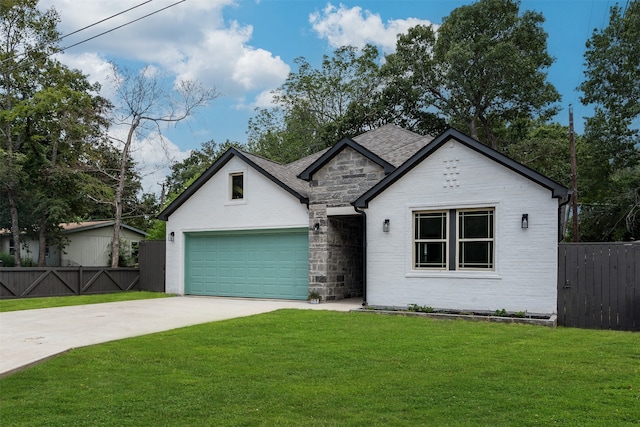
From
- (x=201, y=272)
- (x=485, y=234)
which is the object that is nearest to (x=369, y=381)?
(x=485, y=234)

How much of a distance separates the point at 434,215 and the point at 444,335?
4.44 meters

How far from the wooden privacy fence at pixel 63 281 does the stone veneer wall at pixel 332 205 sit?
8.52 metres

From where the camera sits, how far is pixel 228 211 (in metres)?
16.4

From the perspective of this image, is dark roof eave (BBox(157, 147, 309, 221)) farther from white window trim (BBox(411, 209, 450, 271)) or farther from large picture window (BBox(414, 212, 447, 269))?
large picture window (BBox(414, 212, 447, 269))

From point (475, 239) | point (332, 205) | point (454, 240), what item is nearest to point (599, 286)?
point (475, 239)

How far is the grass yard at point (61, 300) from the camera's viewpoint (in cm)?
1370

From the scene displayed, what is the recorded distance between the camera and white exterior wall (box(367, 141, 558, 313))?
10.9m

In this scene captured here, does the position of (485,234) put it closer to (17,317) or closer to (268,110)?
(17,317)

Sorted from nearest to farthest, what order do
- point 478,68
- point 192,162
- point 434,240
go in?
point 434,240
point 478,68
point 192,162

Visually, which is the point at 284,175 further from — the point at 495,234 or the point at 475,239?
the point at 495,234

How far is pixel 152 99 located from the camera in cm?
2181

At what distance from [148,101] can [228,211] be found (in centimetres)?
861

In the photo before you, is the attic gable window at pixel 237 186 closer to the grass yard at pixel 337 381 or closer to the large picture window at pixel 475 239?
the large picture window at pixel 475 239

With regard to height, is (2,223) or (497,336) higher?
(2,223)
